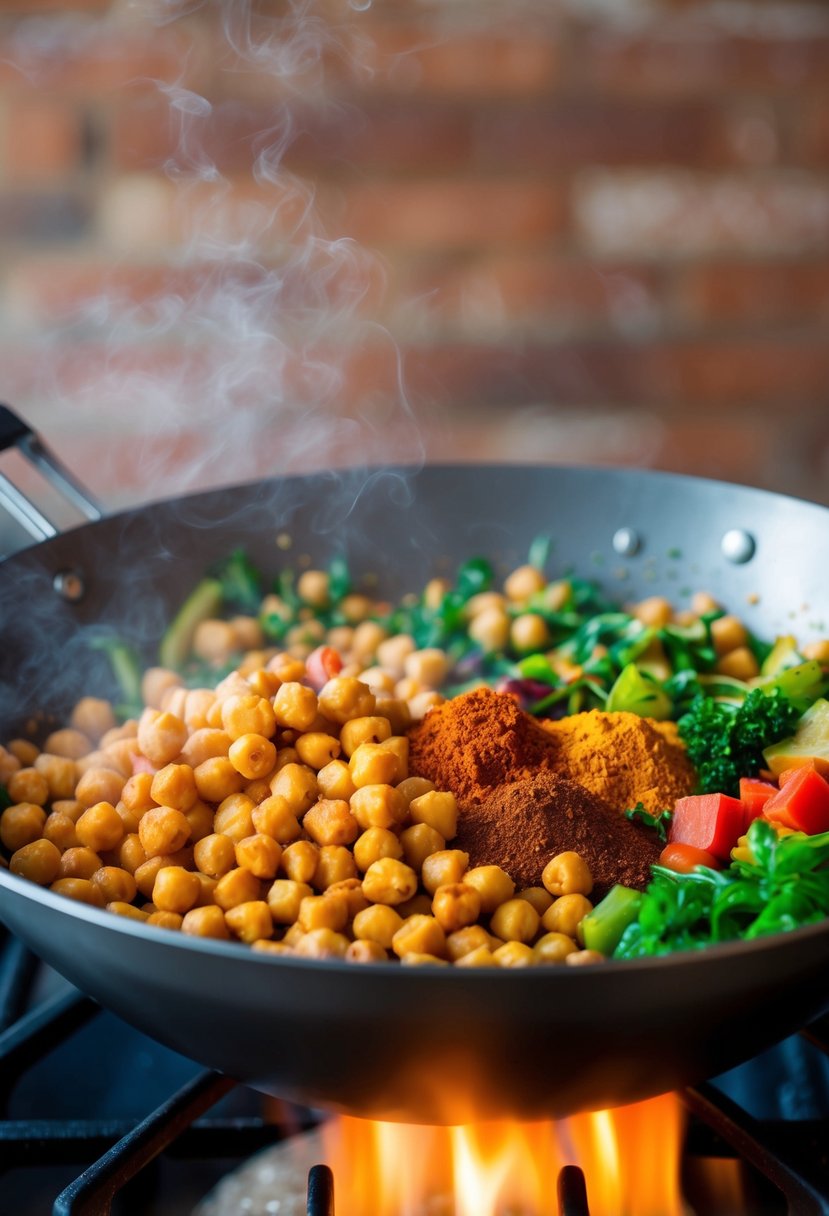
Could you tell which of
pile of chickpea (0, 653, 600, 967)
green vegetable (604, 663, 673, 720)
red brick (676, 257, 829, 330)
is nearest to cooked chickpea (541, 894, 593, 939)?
pile of chickpea (0, 653, 600, 967)

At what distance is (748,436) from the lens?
2.91 metres

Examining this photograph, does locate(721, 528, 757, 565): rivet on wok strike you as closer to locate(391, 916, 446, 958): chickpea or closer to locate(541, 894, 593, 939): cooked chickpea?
locate(541, 894, 593, 939): cooked chickpea

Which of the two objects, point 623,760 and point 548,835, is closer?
point 548,835

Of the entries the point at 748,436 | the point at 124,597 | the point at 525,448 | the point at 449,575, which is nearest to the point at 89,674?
the point at 124,597

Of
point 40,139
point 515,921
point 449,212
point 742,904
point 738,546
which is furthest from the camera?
point 449,212

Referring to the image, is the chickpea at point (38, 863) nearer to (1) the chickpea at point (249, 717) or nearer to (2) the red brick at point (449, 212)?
(1) the chickpea at point (249, 717)

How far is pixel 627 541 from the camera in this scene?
1950 mm

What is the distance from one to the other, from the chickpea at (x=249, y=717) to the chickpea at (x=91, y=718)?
343 millimetres

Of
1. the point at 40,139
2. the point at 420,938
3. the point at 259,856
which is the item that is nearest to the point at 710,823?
the point at 420,938

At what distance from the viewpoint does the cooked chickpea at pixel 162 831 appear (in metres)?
1.31

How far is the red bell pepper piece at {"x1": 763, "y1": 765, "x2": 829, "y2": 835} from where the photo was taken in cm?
133

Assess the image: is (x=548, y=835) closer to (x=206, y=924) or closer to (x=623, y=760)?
(x=623, y=760)

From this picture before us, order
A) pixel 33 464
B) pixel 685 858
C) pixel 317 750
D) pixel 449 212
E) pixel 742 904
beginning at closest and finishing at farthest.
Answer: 1. pixel 742 904
2. pixel 685 858
3. pixel 317 750
4. pixel 33 464
5. pixel 449 212

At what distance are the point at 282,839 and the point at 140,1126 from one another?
31cm
